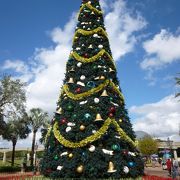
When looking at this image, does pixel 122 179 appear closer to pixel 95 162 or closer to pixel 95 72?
pixel 95 162

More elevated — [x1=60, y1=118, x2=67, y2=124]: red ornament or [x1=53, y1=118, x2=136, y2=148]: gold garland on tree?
[x1=60, y1=118, x2=67, y2=124]: red ornament

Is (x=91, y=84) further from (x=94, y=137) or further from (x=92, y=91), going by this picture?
(x=94, y=137)

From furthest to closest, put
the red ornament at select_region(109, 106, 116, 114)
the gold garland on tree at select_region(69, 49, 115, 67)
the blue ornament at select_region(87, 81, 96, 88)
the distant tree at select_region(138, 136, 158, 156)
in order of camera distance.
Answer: the distant tree at select_region(138, 136, 158, 156)
the gold garland on tree at select_region(69, 49, 115, 67)
the blue ornament at select_region(87, 81, 96, 88)
the red ornament at select_region(109, 106, 116, 114)

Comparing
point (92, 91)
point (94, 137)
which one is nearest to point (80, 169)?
point (94, 137)

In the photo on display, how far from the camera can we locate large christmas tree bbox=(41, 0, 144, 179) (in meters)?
13.1

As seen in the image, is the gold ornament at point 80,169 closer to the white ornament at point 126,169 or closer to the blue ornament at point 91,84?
the white ornament at point 126,169

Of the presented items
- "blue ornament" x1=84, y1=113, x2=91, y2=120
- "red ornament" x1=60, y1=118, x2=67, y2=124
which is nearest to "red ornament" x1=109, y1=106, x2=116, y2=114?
"blue ornament" x1=84, y1=113, x2=91, y2=120

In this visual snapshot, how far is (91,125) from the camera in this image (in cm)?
1364

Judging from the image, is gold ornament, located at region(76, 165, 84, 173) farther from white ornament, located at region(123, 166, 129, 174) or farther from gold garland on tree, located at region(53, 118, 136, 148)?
white ornament, located at region(123, 166, 129, 174)

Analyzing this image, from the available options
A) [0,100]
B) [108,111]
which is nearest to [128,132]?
[108,111]

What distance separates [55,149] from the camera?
1418cm

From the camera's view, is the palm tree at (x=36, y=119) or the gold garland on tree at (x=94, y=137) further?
the palm tree at (x=36, y=119)

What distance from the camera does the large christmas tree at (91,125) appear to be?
43.1 ft

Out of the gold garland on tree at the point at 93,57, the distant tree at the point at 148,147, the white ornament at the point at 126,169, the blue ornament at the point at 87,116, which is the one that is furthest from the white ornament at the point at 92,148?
the distant tree at the point at 148,147
